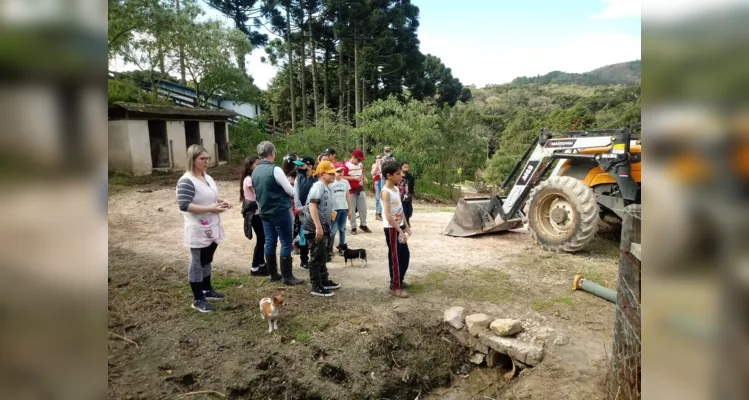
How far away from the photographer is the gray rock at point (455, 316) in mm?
4043

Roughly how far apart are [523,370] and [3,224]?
3788mm

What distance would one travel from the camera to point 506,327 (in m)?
3.77

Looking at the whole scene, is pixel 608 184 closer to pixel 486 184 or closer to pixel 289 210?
pixel 289 210

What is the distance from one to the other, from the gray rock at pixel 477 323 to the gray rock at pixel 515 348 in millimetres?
71

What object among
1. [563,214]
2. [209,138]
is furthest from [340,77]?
[563,214]

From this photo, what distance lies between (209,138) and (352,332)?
1426cm

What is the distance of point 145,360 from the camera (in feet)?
10.4

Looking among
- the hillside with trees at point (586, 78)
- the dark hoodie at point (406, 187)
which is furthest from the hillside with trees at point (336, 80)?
the hillside with trees at point (586, 78)

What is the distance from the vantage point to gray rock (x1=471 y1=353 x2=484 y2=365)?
3.86 meters

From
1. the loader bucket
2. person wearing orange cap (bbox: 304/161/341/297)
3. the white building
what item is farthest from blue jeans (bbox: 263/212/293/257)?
the white building

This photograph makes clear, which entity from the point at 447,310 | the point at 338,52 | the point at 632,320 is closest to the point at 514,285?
the point at 447,310

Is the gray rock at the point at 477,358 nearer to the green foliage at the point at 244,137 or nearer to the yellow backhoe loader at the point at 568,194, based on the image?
the yellow backhoe loader at the point at 568,194

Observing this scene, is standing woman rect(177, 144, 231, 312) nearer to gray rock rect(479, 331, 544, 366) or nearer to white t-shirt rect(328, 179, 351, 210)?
white t-shirt rect(328, 179, 351, 210)

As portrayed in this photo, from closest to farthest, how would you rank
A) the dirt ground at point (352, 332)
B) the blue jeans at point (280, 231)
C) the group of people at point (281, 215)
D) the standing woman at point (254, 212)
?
the dirt ground at point (352, 332) < the group of people at point (281, 215) < the blue jeans at point (280, 231) < the standing woman at point (254, 212)
